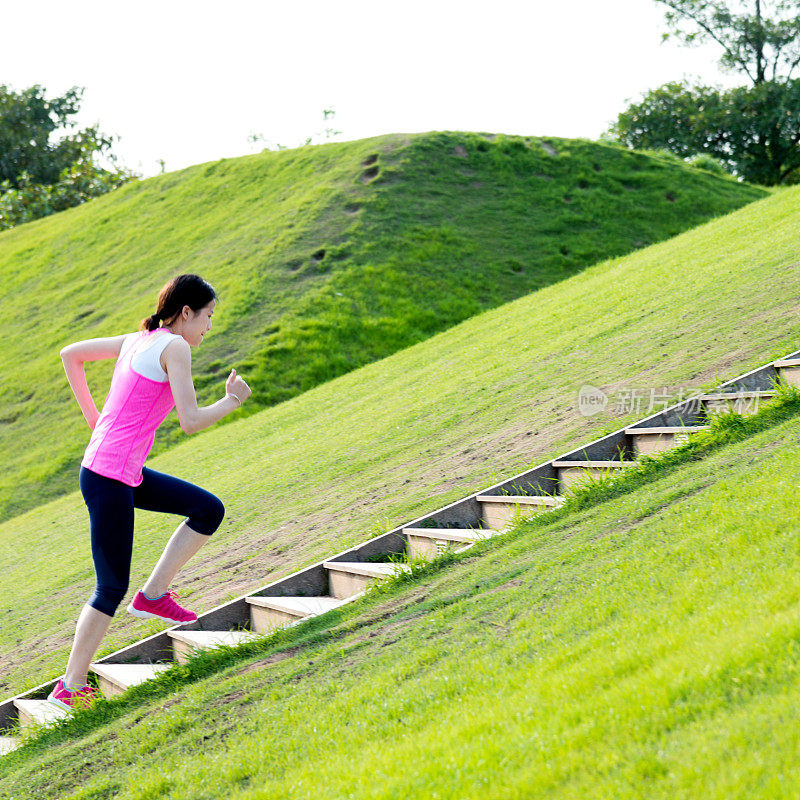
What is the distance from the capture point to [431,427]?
34.4ft

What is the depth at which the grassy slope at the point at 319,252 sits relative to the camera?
20.3 meters

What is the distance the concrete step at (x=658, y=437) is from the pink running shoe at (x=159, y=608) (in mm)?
3646

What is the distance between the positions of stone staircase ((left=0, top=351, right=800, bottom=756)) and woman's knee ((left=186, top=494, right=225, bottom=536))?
73 cm

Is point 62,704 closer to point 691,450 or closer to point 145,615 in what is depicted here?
point 145,615

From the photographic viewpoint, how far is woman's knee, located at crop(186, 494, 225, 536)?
17.8ft

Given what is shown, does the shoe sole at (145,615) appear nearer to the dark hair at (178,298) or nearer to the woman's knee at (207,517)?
the woman's knee at (207,517)

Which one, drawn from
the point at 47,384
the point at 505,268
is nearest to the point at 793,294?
the point at 505,268

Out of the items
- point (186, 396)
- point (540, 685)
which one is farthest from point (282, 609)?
point (540, 685)

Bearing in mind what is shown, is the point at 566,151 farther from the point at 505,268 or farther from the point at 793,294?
the point at 793,294

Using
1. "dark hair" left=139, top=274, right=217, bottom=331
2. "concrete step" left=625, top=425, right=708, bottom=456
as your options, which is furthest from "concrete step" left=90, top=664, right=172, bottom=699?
"concrete step" left=625, top=425, right=708, bottom=456

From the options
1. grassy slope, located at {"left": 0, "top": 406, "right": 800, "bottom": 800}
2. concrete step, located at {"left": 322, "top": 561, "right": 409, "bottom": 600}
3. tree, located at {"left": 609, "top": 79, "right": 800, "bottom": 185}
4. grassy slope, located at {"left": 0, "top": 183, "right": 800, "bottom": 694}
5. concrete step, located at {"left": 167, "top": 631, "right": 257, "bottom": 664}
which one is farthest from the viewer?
tree, located at {"left": 609, "top": 79, "right": 800, "bottom": 185}

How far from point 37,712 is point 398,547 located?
2.75 m

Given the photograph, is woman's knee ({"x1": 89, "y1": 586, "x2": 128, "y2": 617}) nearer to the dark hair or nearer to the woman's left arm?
the woman's left arm

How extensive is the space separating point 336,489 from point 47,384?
15.9 meters
